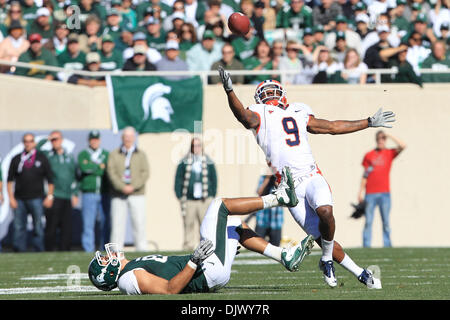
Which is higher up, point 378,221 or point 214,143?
point 214,143

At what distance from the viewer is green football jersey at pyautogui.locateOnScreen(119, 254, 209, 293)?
807 cm

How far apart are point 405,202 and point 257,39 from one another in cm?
384

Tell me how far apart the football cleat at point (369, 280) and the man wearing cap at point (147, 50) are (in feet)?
32.1

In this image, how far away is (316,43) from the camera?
57.9ft

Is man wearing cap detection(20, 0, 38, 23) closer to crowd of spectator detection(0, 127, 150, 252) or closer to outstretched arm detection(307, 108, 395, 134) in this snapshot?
crowd of spectator detection(0, 127, 150, 252)

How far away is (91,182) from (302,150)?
26.0 ft

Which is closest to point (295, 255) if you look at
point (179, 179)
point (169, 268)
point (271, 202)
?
point (271, 202)

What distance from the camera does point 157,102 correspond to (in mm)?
17484

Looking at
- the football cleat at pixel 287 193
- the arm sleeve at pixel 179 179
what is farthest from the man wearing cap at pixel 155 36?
the football cleat at pixel 287 193

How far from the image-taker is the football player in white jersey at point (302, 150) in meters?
8.76

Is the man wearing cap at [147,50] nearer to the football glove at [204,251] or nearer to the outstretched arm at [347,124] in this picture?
the outstretched arm at [347,124]
